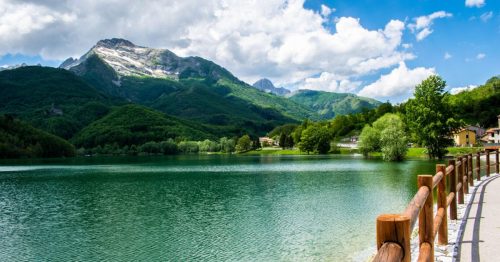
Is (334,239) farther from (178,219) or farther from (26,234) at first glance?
(26,234)

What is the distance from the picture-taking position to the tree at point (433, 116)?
9712 cm

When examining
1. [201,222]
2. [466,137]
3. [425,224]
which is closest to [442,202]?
[425,224]

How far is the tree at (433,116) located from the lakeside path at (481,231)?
80.2 m

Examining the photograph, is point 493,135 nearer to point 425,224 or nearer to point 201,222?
point 201,222

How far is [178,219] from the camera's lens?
32.8 meters

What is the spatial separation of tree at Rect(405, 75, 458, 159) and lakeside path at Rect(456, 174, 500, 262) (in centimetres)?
8020

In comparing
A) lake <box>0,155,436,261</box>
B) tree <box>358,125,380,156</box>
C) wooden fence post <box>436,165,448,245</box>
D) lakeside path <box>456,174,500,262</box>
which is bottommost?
lake <box>0,155,436,261</box>

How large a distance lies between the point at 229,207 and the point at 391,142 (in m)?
73.1

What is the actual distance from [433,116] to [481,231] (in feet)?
299

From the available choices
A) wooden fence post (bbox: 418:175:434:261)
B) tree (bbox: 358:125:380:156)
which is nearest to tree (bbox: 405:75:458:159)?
tree (bbox: 358:125:380:156)

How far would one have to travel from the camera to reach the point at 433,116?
9756cm

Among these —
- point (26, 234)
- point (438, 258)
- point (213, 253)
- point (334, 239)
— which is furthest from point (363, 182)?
point (438, 258)

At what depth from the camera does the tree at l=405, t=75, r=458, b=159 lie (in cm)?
9712

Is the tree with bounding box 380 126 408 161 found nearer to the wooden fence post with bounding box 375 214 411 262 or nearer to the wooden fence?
the wooden fence
